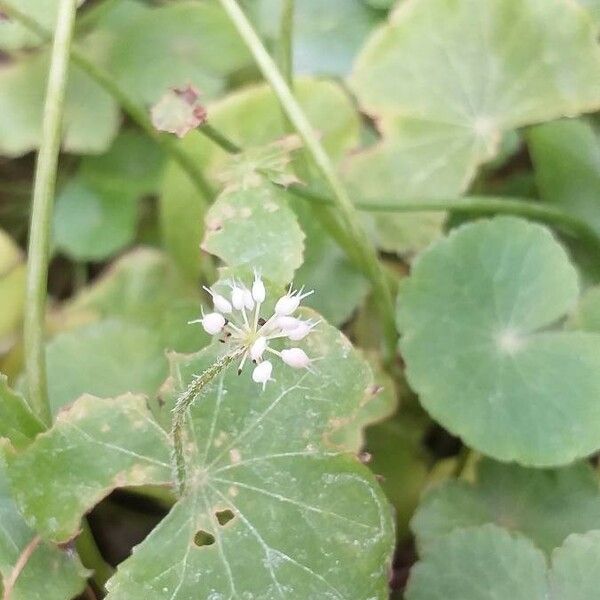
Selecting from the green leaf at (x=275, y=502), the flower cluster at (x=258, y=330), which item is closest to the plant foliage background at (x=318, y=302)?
the green leaf at (x=275, y=502)

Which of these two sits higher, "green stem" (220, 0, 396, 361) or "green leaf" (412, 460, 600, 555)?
"green stem" (220, 0, 396, 361)

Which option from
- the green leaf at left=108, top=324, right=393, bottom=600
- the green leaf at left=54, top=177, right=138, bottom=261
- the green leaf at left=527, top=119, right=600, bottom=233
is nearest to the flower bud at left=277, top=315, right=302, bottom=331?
the green leaf at left=108, top=324, right=393, bottom=600

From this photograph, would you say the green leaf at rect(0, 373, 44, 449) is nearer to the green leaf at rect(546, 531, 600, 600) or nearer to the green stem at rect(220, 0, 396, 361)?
the green stem at rect(220, 0, 396, 361)

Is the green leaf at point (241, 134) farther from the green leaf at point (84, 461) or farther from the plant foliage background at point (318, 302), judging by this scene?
the green leaf at point (84, 461)

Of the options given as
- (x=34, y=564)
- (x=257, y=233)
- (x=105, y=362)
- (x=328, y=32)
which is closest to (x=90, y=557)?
(x=34, y=564)

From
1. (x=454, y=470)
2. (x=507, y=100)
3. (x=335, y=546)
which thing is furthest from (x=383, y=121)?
(x=335, y=546)
